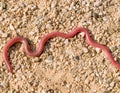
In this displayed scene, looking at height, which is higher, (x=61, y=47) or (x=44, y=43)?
(x=44, y=43)

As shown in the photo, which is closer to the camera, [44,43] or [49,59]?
[49,59]

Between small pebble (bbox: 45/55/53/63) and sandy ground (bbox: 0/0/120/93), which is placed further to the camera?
small pebble (bbox: 45/55/53/63)

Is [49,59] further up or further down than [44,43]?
further down

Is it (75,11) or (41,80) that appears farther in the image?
(75,11)

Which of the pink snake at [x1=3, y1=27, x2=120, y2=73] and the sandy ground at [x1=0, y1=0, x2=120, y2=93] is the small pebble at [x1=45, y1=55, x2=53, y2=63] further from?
the pink snake at [x1=3, y1=27, x2=120, y2=73]

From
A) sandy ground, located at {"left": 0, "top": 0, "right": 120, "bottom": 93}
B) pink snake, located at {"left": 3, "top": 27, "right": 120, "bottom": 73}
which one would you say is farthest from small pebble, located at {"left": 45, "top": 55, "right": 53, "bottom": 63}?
pink snake, located at {"left": 3, "top": 27, "right": 120, "bottom": 73}

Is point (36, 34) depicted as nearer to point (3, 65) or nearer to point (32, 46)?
point (32, 46)

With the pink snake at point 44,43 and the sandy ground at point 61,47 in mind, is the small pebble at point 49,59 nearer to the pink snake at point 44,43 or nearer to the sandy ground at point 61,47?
the sandy ground at point 61,47

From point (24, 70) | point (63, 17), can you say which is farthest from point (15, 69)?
point (63, 17)
